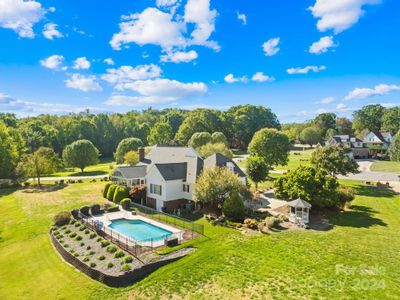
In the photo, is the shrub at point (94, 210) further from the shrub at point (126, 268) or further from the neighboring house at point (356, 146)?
the neighboring house at point (356, 146)

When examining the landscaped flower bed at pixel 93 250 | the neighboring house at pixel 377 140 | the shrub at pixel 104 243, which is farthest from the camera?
the neighboring house at pixel 377 140

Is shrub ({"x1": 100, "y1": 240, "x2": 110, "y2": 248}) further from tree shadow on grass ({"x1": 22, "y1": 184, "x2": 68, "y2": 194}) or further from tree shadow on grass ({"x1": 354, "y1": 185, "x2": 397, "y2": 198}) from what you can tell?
tree shadow on grass ({"x1": 354, "y1": 185, "x2": 397, "y2": 198})

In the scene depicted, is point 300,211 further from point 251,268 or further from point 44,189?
point 44,189

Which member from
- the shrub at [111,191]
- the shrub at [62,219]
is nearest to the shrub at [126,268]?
the shrub at [62,219]

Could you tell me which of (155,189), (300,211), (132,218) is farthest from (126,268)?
(300,211)

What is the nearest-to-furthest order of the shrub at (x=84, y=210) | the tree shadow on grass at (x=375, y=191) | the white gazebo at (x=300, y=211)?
the white gazebo at (x=300, y=211)
the shrub at (x=84, y=210)
the tree shadow on grass at (x=375, y=191)

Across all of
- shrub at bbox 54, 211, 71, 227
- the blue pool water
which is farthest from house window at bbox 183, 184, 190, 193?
shrub at bbox 54, 211, 71, 227

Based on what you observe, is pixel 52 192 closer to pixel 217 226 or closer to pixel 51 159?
pixel 51 159
